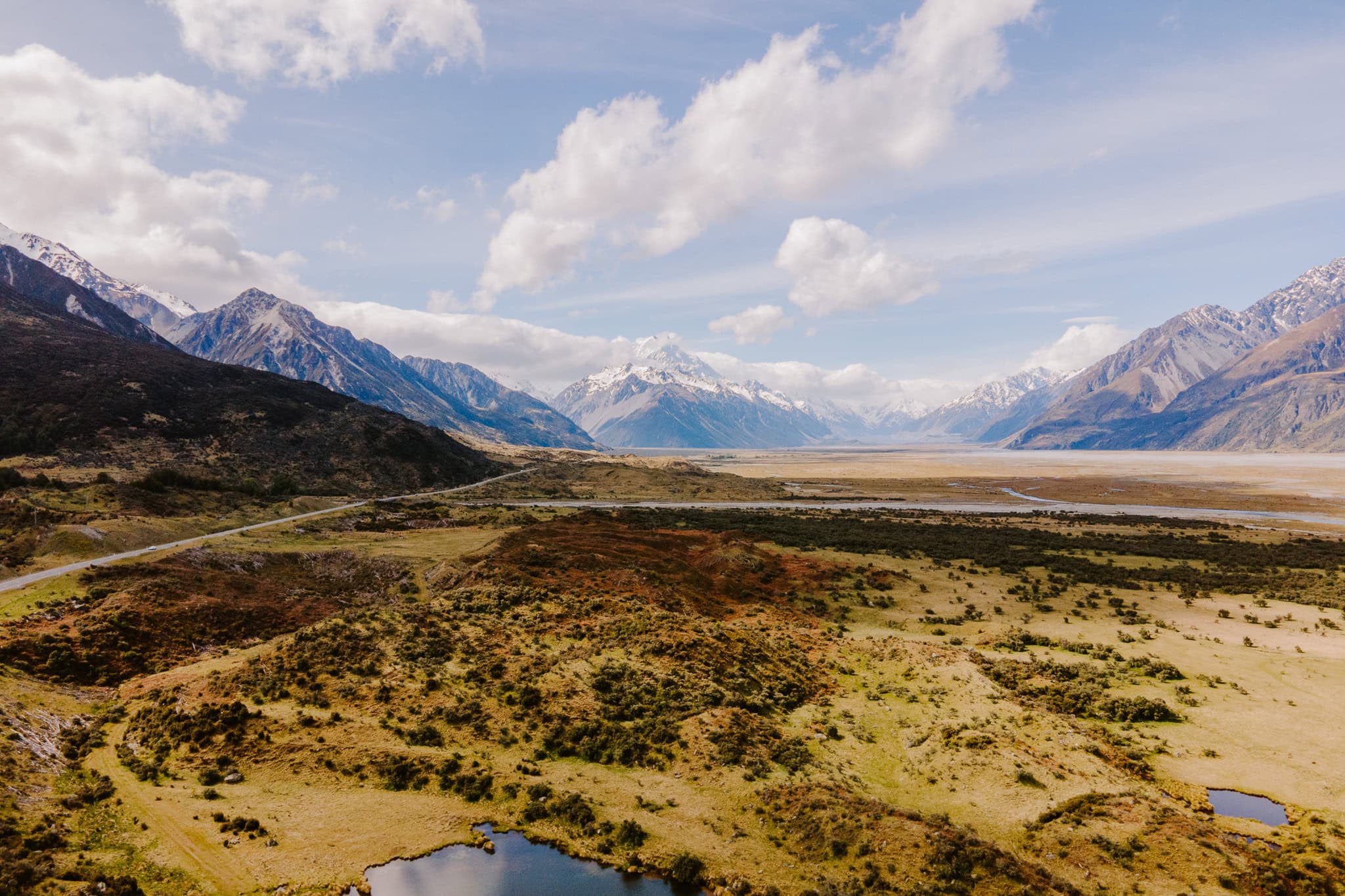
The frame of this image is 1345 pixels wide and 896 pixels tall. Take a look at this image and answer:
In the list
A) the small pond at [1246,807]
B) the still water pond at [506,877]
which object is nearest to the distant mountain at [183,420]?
the still water pond at [506,877]

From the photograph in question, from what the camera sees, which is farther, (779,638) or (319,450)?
(319,450)

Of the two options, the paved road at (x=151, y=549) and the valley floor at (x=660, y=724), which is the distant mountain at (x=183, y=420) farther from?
the valley floor at (x=660, y=724)

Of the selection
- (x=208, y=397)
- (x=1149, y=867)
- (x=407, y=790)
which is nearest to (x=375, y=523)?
(x=407, y=790)

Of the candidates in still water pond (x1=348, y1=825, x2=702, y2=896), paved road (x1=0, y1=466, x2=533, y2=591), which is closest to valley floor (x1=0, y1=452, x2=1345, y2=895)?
still water pond (x1=348, y1=825, x2=702, y2=896)

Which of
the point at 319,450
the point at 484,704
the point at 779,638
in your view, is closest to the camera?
the point at 484,704

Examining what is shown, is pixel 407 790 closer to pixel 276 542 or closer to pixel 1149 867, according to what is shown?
pixel 1149 867

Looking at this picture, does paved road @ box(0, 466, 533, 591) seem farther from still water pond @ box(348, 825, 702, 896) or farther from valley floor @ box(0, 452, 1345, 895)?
still water pond @ box(348, 825, 702, 896)
